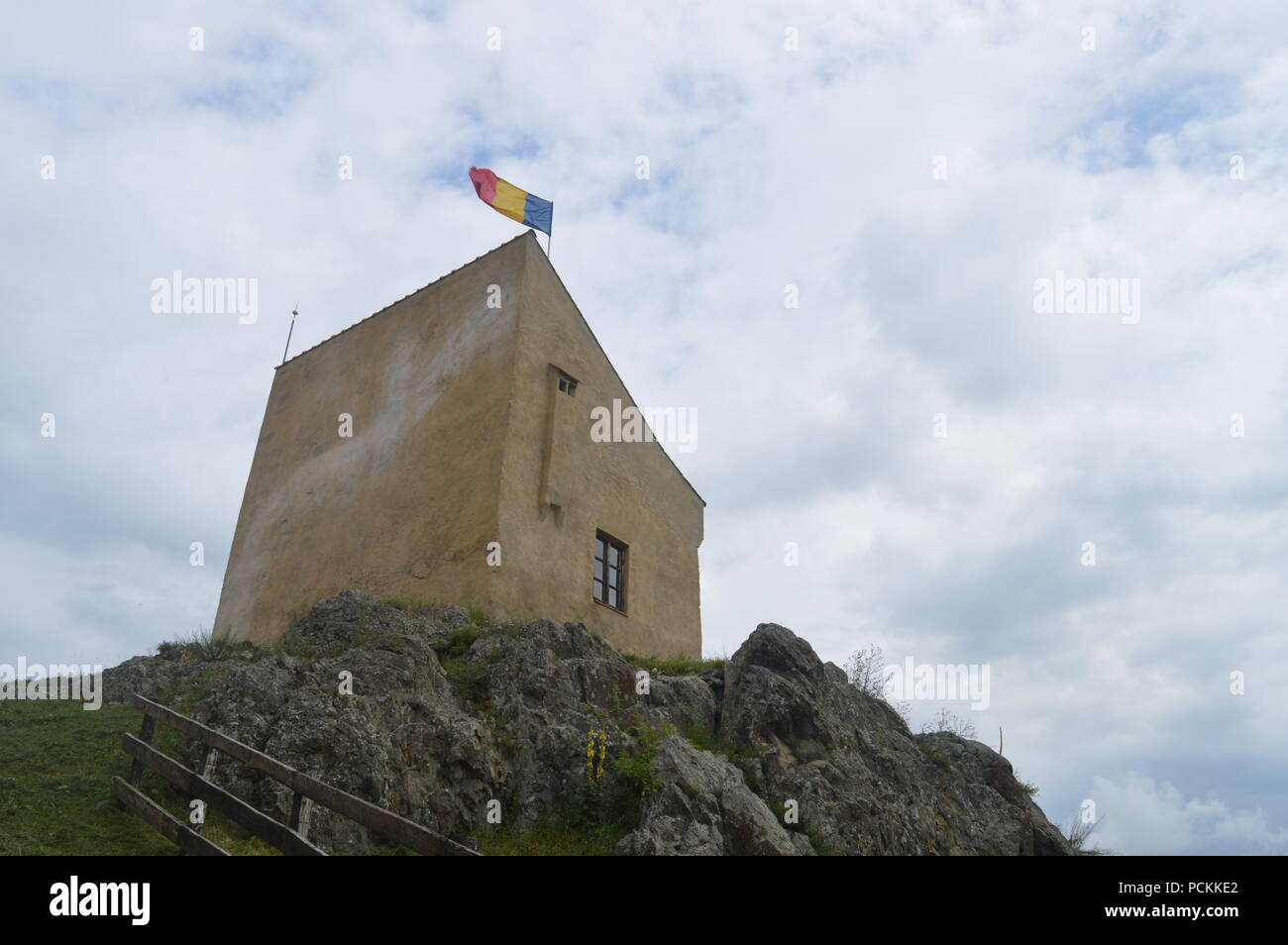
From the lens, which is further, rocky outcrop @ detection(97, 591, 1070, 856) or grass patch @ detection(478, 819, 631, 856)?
rocky outcrop @ detection(97, 591, 1070, 856)

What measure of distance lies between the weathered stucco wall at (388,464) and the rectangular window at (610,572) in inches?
125

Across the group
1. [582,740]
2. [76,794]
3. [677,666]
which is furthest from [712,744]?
[76,794]

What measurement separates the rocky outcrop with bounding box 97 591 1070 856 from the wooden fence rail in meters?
1.00

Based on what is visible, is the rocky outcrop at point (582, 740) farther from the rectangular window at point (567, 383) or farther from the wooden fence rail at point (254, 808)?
the rectangular window at point (567, 383)

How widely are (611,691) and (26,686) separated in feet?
32.0

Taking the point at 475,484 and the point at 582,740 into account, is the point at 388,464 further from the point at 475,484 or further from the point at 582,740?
the point at 582,740

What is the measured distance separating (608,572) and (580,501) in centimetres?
171

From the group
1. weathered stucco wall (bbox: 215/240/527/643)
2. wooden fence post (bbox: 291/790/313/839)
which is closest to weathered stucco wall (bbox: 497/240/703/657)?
weathered stucco wall (bbox: 215/240/527/643)

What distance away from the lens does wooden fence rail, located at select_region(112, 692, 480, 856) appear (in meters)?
6.95

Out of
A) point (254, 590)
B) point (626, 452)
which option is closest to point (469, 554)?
point (626, 452)

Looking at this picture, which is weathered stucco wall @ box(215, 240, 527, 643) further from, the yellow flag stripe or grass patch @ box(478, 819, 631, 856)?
grass patch @ box(478, 819, 631, 856)
